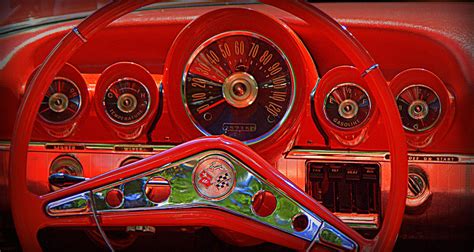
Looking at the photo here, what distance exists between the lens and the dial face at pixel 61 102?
2.07 metres

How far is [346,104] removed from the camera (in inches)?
75.8

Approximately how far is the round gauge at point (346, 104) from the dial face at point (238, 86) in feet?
0.54

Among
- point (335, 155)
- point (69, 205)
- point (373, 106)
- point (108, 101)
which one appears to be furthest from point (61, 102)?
point (373, 106)

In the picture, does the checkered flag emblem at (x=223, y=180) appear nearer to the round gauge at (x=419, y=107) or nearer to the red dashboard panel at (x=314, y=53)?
the red dashboard panel at (x=314, y=53)

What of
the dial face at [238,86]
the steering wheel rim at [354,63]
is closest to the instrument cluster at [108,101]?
the dial face at [238,86]

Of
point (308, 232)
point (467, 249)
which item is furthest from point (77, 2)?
point (467, 249)

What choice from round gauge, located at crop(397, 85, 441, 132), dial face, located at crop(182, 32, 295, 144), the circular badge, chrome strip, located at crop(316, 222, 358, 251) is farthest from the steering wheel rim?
round gauge, located at crop(397, 85, 441, 132)

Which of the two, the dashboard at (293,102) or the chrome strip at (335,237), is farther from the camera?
the dashboard at (293,102)

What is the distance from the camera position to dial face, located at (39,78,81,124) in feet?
6.79

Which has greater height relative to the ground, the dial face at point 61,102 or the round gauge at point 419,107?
the dial face at point 61,102

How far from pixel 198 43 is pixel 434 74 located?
761 millimetres

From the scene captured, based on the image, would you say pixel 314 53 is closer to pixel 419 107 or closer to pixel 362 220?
pixel 419 107

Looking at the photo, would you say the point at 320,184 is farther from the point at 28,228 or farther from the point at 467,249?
the point at 28,228

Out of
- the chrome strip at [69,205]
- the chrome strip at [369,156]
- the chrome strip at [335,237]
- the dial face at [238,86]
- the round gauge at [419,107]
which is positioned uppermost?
the dial face at [238,86]
